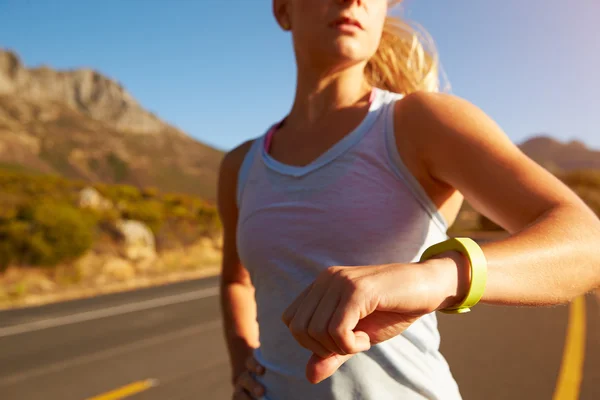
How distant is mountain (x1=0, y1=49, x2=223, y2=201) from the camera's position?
260 feet

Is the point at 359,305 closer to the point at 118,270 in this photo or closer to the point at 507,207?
the point at 507,207

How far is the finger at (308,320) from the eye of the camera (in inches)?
31.9

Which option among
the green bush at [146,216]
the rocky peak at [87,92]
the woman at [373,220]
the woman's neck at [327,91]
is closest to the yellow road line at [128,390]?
the woman at [373,220]

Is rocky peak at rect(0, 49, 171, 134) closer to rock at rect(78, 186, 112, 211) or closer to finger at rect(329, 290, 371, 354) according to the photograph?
rock at rect(78, 186, 112, 211)

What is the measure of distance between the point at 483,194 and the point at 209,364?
613 cm

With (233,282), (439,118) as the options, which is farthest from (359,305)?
(233,282)

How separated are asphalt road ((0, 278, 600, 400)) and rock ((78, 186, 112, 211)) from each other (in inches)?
444

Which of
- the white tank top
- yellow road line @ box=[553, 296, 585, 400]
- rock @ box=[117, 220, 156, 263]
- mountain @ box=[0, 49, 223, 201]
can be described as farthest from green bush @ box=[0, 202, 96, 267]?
mountain @ box=[0, 49, 223, 201]

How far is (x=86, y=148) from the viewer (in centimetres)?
8612

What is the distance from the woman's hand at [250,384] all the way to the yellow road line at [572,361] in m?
4.27

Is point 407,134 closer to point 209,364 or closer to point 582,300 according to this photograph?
point 209,364

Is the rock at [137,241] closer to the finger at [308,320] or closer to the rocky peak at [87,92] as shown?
the finger at [308,320]

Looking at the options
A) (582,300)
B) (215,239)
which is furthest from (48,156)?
(582,300)

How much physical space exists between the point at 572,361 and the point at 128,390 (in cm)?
499
